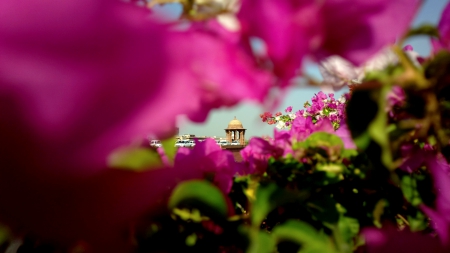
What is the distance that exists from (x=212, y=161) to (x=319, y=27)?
0.26m

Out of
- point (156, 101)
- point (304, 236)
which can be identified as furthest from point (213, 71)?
point (304, 236)

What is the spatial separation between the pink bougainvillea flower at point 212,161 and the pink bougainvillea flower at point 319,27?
0.64 feet

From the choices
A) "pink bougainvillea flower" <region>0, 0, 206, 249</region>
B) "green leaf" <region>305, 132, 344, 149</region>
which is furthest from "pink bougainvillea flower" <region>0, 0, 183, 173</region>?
"green leaf" <region>305, 132, 344, 149</region>

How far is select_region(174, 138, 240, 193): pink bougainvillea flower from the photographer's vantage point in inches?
16.3

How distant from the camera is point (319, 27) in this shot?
0.22m

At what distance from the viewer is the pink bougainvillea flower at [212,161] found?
1.36 feet

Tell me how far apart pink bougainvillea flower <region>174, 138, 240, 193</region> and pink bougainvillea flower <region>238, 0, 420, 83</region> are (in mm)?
195

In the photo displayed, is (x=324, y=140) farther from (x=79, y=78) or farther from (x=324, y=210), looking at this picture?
(x=79, y=78)

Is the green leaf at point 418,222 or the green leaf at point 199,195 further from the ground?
the green leaf at point 199,195

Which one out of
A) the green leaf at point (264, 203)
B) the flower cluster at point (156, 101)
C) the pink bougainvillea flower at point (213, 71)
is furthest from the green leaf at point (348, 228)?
the pink bougainvillea flower at point (213, 71)

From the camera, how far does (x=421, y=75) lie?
0.92ft

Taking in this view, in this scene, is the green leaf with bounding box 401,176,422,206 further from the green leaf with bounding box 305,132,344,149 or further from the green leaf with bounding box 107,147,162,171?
the green leaf with bounding box 107,147,162,171

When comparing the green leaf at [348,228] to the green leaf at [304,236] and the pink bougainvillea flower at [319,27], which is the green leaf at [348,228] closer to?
the green leaf at [304,236]

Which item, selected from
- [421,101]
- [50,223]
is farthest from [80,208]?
[421,101]
